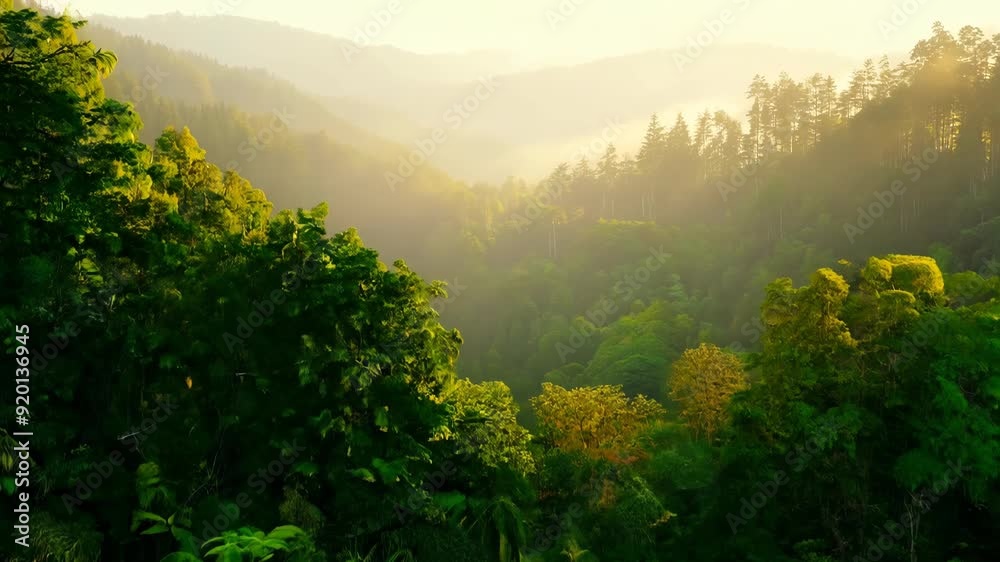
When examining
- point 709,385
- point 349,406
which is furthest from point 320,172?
point 349,406

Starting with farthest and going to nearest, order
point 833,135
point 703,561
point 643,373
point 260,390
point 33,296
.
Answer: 1. point 833,135
2. point 643,373
3. point 703,561
4. point 260,390
5. point 33,296

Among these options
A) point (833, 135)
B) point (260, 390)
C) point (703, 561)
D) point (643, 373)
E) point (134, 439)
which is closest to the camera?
point (134, 439)

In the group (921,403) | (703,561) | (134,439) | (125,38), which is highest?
(125,38)

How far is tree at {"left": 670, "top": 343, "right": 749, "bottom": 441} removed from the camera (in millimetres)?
34625

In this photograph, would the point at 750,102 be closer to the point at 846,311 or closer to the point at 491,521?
the point at 846,311

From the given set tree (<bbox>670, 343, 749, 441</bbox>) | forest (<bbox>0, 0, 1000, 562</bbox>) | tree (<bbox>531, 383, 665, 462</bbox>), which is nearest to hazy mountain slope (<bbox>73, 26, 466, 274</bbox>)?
tree (<bbox>670, 343, 749, 441</bbox>)

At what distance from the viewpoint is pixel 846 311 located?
23.5m

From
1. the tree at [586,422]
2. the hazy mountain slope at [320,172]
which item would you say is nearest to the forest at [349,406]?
the tree at [586,422]

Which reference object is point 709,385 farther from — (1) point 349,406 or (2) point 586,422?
(1) point 349,406

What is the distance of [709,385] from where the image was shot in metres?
34.7

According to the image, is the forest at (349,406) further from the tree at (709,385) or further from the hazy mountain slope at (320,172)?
the hazy mountain slope at (320,172)

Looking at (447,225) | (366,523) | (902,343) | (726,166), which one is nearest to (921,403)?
(902,343)

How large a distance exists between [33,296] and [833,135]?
8558cm

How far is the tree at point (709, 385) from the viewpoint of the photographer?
3462 centimetres
